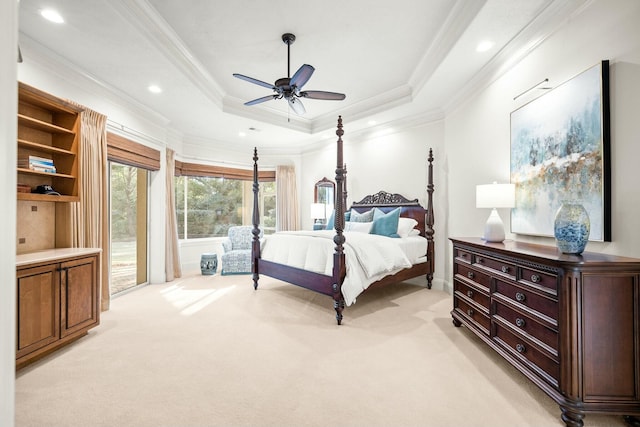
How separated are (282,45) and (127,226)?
11.4 feet

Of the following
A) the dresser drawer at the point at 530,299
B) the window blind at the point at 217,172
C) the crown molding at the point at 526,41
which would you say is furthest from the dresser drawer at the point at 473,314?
the window blind at the point at 217,172

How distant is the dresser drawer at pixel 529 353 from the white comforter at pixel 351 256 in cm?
134

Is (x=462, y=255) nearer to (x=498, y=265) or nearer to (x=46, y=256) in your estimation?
(x=498, y=265)

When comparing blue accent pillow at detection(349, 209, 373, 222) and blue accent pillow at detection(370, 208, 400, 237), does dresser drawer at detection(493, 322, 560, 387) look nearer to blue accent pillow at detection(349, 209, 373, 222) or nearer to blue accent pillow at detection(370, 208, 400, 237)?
blue accent pillow at detection(370, 208, 400, 237)

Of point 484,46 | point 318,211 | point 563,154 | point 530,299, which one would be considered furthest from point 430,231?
point 530,299

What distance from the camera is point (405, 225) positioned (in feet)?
14.8

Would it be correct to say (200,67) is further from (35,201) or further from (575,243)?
(575,243)

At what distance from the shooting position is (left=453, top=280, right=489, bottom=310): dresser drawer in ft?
7.95

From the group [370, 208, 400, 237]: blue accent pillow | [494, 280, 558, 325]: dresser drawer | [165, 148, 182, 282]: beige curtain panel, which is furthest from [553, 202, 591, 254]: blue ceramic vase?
[165, 148, 182, 282]: beige curtain panel

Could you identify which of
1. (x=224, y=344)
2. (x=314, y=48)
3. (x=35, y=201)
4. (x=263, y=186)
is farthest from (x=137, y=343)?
(x=263, y=186)

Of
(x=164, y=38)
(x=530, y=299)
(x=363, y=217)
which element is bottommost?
(x=530, y=299)

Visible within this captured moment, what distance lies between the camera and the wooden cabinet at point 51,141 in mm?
2635

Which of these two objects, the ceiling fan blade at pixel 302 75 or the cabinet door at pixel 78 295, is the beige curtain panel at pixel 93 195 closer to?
the cabinet door at pixel 78 295

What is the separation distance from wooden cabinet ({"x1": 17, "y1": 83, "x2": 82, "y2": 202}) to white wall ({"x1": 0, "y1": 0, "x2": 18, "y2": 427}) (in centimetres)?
253
